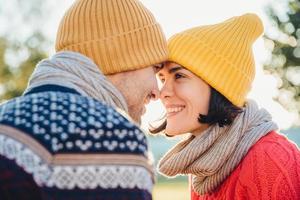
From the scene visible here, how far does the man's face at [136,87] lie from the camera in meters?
3.25

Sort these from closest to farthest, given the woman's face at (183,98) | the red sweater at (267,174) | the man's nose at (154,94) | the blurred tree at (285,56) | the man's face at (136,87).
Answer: the man's face at (136,87) < the man's nose at (154,94) < the red sweater at (267,174) < the woman's face at (183,98) < the blurred tree at (285,56)

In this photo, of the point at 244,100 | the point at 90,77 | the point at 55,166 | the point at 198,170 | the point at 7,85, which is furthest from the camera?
the point at 7,85

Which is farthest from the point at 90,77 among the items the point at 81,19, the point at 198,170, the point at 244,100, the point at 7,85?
the point at 7,85

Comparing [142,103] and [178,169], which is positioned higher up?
[142,103]

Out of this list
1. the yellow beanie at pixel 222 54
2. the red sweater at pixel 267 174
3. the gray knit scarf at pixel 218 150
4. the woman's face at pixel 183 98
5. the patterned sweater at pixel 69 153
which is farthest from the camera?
the yellow beanie at pixel 222 54

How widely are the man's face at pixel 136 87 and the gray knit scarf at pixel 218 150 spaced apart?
138cm

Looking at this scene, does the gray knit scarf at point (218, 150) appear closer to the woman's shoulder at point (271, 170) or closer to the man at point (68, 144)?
the woman's shoulder at point (271, 170)

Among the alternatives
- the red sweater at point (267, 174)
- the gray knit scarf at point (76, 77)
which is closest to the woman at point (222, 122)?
the red sweater at point (267, 174)

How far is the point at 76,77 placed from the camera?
266 centimetres

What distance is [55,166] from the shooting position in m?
2.32

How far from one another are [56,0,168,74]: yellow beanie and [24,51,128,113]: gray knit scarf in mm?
343

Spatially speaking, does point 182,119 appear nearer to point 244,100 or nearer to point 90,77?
point 244,100

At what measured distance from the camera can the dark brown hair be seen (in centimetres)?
481

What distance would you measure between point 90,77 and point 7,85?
32.9 meters
